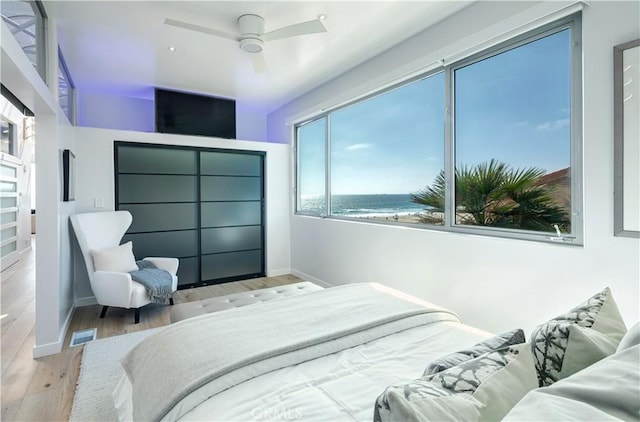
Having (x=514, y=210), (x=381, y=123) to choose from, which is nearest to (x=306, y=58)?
(x=381, y=123)

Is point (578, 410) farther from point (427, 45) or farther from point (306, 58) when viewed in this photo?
point (306, 58)

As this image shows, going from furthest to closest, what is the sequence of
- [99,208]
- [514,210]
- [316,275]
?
1. [316,275]
2. [99,208]
3. [514,210]

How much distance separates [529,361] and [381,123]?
303 centimetres

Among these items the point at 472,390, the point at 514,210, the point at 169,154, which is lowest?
the point at 472,390

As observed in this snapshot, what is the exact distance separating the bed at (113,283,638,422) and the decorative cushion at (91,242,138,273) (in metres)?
1.87

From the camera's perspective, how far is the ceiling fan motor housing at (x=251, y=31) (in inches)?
103

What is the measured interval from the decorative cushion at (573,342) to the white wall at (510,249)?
1.07 meters

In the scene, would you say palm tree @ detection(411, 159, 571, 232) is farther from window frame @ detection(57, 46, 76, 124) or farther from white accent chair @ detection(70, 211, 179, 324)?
window frame @ detection(57, 46, 76, 124)

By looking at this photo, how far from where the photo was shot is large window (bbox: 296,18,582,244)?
82.4 inches

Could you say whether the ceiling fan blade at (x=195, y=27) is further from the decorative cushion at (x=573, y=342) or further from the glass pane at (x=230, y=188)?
the decorative cushion at (x=573, y=342)

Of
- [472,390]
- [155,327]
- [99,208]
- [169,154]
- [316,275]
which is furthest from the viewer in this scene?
[316,275]

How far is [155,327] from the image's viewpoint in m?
3.06

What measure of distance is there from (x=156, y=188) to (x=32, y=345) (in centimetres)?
203

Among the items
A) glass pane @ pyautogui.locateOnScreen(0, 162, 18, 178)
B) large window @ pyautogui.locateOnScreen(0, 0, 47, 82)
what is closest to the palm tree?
large window @ pyautogui.locateOnScreen(0, 0, 47, 82)
